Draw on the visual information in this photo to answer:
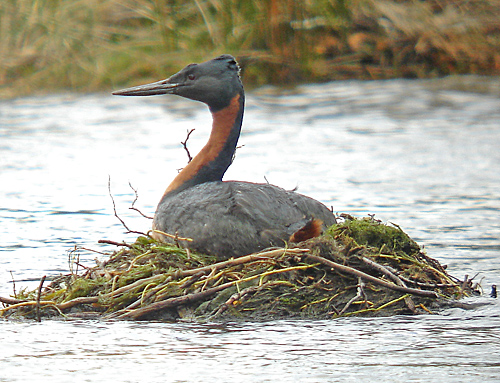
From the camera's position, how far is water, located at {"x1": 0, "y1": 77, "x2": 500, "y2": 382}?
15.7ft

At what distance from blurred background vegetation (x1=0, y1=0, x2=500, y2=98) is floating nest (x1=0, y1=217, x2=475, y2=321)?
11.3 metres

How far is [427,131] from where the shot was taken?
13617 millimetres

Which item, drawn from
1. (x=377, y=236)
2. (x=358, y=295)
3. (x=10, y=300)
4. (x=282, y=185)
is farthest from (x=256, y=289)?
(x=282, y=185)

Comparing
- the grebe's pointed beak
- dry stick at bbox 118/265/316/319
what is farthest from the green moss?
the grebe's pointed beak

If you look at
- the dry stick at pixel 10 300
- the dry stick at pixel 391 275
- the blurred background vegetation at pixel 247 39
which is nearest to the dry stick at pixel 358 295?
the dry stick at pixel 391 275

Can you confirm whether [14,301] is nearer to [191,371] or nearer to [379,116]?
[191,371]

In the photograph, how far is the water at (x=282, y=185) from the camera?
479 cm

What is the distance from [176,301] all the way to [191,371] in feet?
2.75

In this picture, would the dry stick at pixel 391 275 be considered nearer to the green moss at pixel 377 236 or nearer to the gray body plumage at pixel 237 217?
the green moss at pixel 377 236

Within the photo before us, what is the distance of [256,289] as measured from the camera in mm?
5488

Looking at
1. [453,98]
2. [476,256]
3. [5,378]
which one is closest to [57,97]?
[453,98]

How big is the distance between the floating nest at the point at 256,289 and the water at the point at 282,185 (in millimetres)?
119

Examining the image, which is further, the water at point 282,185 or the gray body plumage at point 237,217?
the gray body plumage at point 237,217

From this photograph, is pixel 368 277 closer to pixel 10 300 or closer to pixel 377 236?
pixel 377 236
